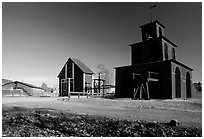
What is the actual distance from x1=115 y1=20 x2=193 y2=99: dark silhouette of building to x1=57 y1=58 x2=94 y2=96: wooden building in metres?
8.36

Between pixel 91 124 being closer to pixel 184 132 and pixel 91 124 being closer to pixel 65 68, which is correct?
pixel 184 132

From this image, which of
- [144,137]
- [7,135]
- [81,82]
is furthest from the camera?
[81,82]

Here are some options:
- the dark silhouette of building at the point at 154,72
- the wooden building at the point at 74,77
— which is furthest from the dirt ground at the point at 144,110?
the wooden building at the point at 74,77

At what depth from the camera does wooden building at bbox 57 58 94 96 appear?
28.0 m

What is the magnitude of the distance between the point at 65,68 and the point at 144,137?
25.0 m

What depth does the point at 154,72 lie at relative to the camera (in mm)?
18422

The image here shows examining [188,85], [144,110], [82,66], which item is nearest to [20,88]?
[82,66]

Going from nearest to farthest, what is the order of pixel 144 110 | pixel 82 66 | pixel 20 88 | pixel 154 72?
pixel 144 110
pixel 154 72
pixel 82 66
pixel 20 88

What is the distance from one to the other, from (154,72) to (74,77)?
46.5ft

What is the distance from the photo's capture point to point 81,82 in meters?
28.0

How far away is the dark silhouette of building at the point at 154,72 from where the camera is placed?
1733 cm

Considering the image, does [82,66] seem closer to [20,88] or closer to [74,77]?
[74,77]

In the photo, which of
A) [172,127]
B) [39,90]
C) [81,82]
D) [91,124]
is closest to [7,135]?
[91,124]

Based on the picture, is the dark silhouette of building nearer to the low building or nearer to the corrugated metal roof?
the corrugated metal roof
